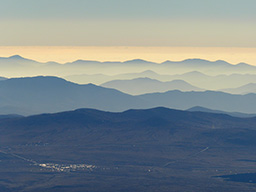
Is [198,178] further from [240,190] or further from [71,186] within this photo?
[71,186]

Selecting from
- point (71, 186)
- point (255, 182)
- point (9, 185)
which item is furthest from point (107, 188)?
point (255, 182)

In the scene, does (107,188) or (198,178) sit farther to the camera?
(198,178)

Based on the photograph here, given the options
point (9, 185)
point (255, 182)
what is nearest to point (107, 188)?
point (9, 185)

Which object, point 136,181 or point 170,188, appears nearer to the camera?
point 170,188

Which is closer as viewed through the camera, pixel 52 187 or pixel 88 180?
pixel 52 187

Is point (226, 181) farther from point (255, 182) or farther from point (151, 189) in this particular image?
point (151, 189)

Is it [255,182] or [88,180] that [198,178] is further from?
[88,180]

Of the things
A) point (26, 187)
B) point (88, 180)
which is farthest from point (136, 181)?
point (26, 187)
